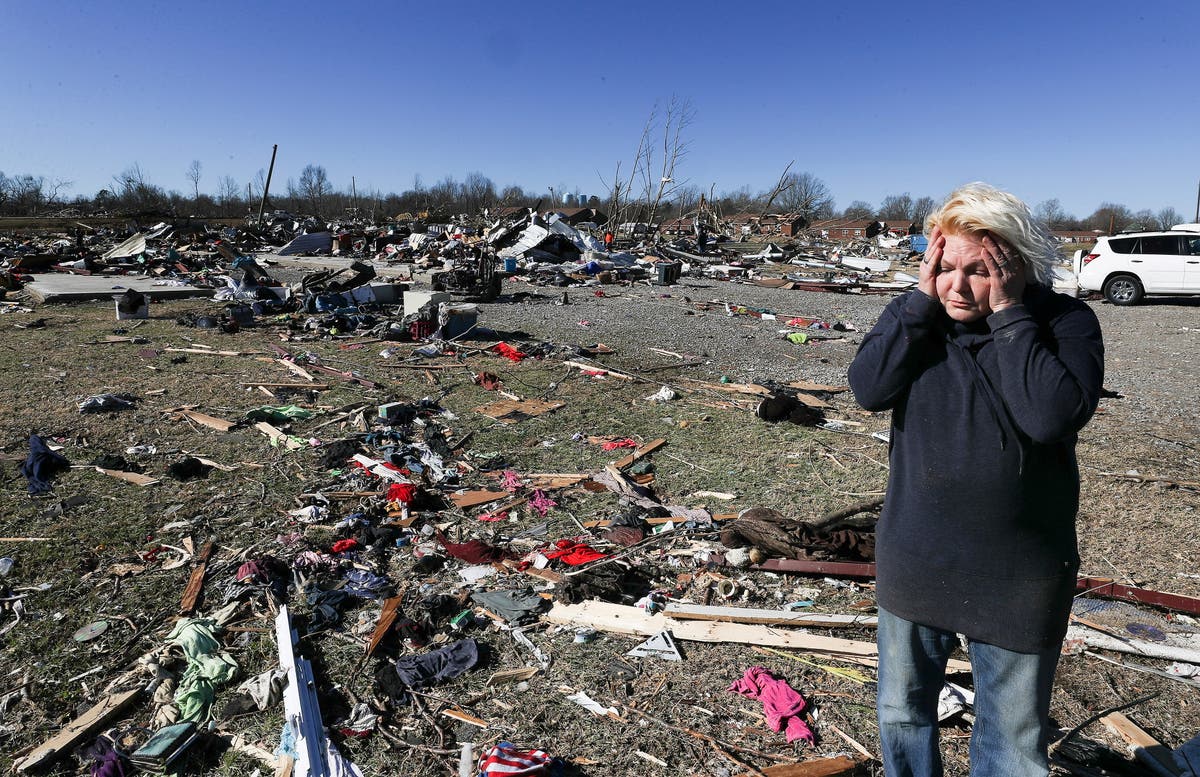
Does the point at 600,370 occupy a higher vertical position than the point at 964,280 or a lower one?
lower

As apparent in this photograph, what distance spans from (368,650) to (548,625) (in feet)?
2.99

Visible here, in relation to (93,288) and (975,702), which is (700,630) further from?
(93,288)

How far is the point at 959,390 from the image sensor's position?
1820 mm

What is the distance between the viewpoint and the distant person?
1710 mm

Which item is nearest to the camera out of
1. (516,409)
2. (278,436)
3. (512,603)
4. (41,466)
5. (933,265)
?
(933,265)

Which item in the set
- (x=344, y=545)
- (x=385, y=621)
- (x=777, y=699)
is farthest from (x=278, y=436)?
(x=777, y=699)

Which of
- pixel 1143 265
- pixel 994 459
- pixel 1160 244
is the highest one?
pixel 1160 244

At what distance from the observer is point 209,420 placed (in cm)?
716

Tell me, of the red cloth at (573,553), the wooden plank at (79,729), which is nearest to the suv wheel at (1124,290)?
the red cloth at (573,553)

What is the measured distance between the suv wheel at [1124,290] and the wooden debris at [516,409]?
16817 mm

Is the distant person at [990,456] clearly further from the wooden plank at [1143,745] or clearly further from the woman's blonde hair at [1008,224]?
the wooden plank at [1143,745]

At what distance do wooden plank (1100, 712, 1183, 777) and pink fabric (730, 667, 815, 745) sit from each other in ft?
4.06

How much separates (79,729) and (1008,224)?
385 centimetres

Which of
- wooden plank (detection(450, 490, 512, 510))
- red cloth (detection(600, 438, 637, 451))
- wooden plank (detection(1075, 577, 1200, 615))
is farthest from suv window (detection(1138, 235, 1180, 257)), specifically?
wooden plank (detection(450, 490, 512, 510))
